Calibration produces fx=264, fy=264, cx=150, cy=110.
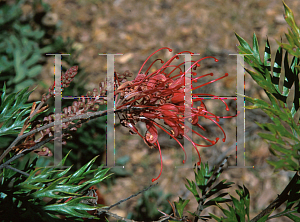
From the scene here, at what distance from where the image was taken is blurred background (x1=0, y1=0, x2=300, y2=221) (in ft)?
4.86

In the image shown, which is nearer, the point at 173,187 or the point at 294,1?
the point at 173,187

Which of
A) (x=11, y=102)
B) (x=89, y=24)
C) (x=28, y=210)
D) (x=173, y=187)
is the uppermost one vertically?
(x=89, y=24)

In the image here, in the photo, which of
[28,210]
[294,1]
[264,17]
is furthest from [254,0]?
[28,210]

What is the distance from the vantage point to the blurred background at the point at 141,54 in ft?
4.86

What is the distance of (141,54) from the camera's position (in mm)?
1909

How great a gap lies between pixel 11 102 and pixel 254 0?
190 centimetres

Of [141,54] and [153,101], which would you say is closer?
[153,101]

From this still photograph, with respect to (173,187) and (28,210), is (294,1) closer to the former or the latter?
(173,187)

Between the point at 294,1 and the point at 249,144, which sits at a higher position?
the point at 294,1

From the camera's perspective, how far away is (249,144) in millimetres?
1688

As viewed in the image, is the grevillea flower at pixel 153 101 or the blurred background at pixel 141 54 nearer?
the grevillea flower at pixel 153 101

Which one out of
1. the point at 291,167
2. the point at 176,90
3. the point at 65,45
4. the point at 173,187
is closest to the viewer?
the point at 291,167

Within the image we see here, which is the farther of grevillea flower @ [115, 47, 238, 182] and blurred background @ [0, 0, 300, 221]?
blurred background @ [0, 0, 300, 221]

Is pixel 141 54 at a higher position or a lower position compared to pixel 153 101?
higher
